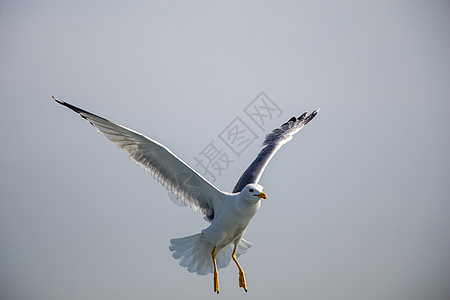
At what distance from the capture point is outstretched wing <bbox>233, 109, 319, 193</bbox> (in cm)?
909

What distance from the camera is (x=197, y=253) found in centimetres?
881

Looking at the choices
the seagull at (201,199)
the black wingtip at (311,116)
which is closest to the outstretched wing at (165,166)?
the seagull at (201,199)

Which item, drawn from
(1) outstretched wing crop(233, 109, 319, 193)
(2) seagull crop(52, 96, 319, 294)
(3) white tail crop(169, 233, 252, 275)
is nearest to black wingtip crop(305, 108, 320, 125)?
(1) outstretched wing crop(233, 109, 319, 193)

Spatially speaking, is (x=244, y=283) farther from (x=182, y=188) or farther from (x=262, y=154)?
(x=262, y=154)

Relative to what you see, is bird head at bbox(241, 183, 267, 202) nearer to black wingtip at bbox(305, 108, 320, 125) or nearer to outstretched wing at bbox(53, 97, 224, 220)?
outstretched wing at bbox(53, 97, 224, 220)

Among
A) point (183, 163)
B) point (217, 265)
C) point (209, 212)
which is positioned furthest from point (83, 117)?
point (217, 265)

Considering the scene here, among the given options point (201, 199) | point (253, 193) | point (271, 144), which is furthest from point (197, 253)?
point (271, 144)

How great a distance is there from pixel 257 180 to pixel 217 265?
4.37 ft

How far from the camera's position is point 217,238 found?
8.35m

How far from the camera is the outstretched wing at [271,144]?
358 inches

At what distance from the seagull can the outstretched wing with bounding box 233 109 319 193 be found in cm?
2

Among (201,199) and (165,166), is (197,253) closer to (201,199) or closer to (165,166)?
(201,199)

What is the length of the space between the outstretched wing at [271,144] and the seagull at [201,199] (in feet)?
0.07

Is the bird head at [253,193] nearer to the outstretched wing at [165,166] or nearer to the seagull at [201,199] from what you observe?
the seagull at [201,199]
